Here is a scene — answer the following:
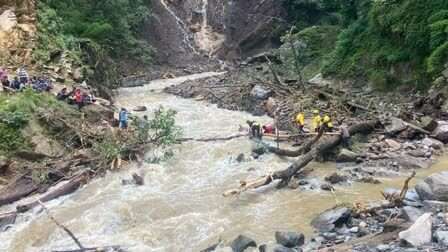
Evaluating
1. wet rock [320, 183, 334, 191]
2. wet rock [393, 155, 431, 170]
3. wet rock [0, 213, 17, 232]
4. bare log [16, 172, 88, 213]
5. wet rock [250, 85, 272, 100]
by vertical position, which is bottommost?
wet rock [0, 213, 17, 232]

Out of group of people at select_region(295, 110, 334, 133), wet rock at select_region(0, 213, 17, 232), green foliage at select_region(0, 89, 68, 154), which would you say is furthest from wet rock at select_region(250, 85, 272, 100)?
wet rock at select_region(0, 213, 17, 232)

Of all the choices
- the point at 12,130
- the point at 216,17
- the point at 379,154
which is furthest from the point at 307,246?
the point at 216,17

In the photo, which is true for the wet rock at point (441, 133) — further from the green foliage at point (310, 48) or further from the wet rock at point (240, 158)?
the green foliage at point (310, 48)

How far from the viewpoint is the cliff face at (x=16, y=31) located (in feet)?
75.6

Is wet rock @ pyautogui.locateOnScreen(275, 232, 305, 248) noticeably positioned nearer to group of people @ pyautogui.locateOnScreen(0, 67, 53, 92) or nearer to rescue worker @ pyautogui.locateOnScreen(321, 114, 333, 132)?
rescue worker @ pyautogui.locateOnScreen(321, 114, 333, 132)

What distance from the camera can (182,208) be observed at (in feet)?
45.2

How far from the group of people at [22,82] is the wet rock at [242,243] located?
1126 cm

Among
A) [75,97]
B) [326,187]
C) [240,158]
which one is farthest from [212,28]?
[326,187]

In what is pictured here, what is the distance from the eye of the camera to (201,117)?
2372cm

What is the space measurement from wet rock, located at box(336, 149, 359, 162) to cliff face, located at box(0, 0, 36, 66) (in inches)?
551

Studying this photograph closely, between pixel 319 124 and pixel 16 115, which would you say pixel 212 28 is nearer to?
pixel 319 124

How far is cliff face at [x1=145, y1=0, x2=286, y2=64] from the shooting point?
44.3 m

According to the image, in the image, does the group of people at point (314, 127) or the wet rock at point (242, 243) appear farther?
the group of people at point (314, 127)

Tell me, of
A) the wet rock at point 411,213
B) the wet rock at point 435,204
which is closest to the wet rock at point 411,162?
the wet rock at point 435,204
